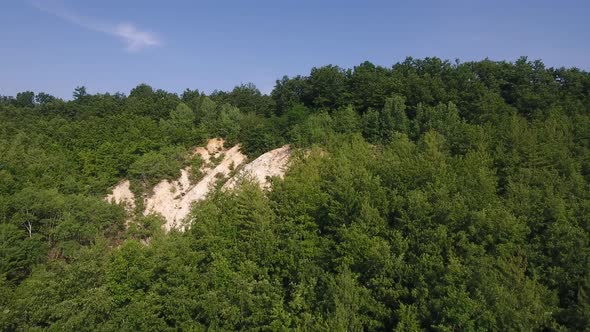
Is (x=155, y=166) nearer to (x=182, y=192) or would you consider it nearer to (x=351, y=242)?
(x=182, y=192)

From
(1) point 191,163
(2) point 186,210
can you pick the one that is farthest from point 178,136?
(2) point 186,210

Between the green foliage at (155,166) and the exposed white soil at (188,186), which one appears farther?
the green foliage at (155,166)

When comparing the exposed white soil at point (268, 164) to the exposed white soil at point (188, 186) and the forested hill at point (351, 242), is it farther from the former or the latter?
the forested hill at point (351, 242)

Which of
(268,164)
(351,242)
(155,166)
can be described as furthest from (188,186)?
(351,242)

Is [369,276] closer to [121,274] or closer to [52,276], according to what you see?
[121,274]

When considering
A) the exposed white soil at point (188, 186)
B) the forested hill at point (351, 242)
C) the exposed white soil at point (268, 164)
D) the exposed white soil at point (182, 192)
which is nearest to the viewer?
the forested hill at point (351, 242)

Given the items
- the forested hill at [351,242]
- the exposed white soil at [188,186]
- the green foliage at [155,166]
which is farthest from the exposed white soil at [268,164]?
the green foliage at [155,166]

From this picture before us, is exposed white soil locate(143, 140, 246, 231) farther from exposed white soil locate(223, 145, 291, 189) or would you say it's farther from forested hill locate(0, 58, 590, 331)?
forested hill locate(0, 58, 590, 331)
